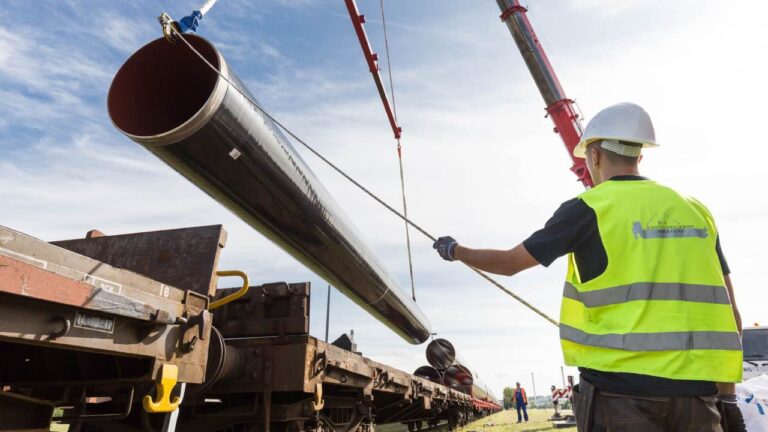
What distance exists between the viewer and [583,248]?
1.94 m

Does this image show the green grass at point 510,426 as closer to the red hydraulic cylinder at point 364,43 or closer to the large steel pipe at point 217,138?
the red hydraulic cylinder at point 364,43

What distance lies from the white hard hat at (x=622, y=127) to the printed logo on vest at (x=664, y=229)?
0.41 meters

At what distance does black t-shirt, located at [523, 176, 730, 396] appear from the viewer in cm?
173

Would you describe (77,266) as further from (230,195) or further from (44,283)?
(230,195)

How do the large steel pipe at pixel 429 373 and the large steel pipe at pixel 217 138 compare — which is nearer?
the large steel pipe at pixel 217 138

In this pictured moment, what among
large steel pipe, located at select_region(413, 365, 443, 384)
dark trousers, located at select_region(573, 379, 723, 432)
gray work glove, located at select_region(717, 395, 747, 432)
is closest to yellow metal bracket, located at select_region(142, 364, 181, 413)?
dark trousers, located at select_region(573, 379, 723, 432)

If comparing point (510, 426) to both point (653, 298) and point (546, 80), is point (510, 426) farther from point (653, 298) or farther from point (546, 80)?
point (653, 298)

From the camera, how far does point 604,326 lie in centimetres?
181

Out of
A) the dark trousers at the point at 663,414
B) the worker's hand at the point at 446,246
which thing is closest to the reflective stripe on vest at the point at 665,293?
the dark trousers at the point at 663,414

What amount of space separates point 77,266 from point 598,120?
2426mm

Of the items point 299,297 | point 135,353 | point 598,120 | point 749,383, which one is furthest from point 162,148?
point 749,383

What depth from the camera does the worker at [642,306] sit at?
66.1 inches

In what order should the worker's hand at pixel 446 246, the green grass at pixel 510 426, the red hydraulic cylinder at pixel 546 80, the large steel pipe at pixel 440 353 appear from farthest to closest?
the large steel pipe at pixel 440 353, the green grass at pixel 510 426, the red hydraulic cylinder at pixel 546 80, the worker's hand at pixel 446 246

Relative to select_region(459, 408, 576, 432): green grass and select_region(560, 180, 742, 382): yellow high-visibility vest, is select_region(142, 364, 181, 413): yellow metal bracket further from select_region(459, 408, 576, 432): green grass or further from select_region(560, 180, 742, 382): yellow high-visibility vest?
select_region(459, 408, 576, 432): green grass
